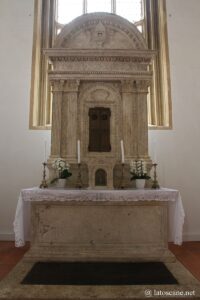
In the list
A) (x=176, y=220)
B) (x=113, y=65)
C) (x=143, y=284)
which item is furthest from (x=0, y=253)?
(x=113, y=65)

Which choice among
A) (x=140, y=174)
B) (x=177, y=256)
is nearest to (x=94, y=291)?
(x=177, y=256)

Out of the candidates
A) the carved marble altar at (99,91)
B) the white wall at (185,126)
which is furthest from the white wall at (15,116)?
the white wall at (185,126)

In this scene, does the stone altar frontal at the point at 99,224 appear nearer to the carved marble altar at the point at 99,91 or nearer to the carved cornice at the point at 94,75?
the carved marble altar at the point at 99,91

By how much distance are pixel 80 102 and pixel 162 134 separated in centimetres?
231

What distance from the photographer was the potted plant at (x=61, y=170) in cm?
507

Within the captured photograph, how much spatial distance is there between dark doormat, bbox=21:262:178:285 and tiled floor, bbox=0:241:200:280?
0.46 m

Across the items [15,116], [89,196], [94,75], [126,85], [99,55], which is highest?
[99,55]

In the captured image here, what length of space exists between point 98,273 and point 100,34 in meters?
4.85

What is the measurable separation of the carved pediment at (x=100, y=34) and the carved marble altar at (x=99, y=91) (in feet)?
0.07

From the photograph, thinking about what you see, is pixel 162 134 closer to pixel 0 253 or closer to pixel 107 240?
pixel 107 240

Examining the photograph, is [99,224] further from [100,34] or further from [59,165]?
[100,34]

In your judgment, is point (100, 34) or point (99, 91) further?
point (100, 34)

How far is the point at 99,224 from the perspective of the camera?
4.47 m

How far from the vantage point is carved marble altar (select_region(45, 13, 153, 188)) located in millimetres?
5520
